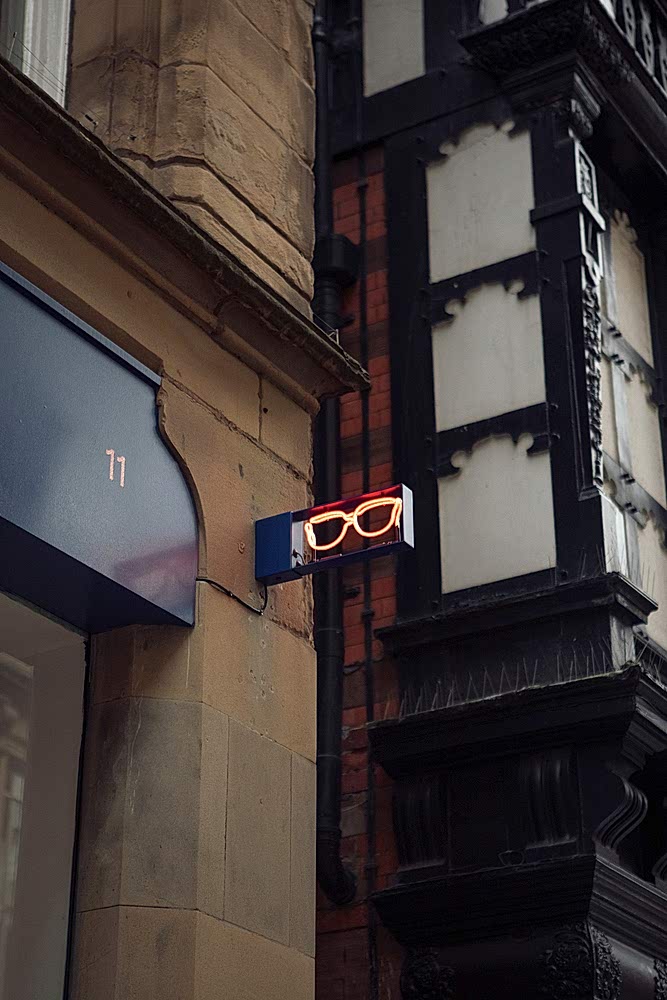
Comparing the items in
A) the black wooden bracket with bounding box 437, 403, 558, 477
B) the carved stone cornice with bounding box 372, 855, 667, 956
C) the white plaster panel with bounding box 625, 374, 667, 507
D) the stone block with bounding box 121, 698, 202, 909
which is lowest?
the stone block with bounding box 121, 698, 202, 909

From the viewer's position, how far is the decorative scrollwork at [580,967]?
25.8 ft

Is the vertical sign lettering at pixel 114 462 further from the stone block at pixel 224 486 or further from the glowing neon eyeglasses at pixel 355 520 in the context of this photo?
the glowing neon eyeglasses at pixel 355 520

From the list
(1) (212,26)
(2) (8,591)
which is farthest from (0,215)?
(1) (212,26)

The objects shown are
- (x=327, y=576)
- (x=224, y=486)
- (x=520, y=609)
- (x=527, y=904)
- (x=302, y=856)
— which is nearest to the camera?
(x=302, y=856)

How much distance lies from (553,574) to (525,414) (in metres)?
0.96

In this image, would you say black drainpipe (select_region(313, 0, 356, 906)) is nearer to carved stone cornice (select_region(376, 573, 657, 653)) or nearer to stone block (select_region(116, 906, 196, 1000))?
carved stone cornice (select_region(376, 573, 657, 653))

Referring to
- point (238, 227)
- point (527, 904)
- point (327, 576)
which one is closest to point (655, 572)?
point (327, 576)

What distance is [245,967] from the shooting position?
16.5 ft

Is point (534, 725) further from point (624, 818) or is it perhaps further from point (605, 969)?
point (605, 969)

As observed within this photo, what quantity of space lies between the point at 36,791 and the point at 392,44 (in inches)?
267

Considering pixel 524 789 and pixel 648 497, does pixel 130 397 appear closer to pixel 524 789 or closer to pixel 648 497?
pixel 524 789

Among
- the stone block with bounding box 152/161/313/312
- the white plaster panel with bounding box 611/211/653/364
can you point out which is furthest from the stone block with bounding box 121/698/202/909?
the white plaster panel with bounding box 611/211/653/364

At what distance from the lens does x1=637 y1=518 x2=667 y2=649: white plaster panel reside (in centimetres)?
935

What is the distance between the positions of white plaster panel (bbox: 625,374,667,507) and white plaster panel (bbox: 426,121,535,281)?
3.64 feet
